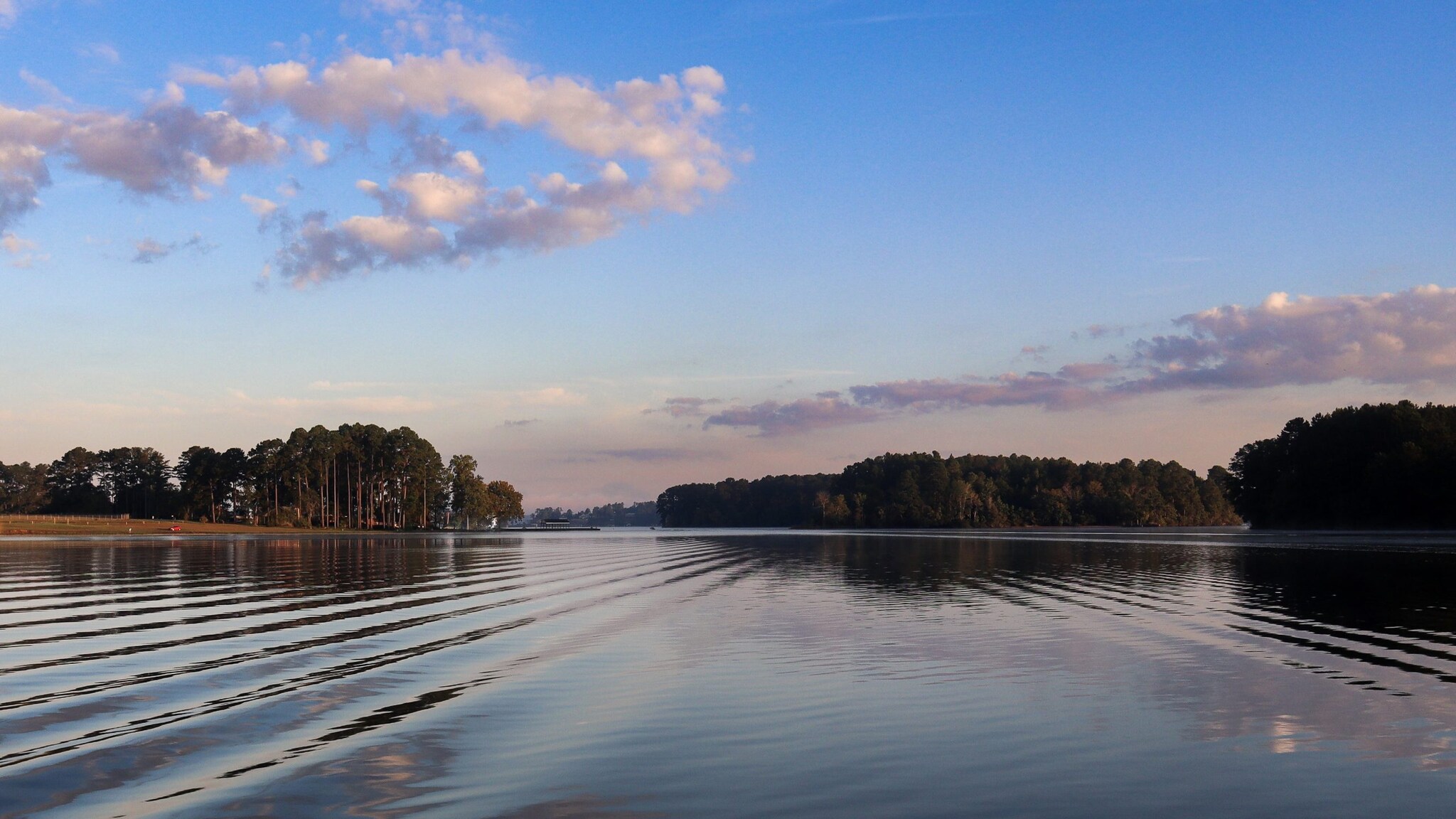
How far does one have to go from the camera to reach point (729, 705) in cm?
1343

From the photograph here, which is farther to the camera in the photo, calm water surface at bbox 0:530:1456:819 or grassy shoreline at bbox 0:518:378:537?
grassy shoreline at bbox 0:518:378:537

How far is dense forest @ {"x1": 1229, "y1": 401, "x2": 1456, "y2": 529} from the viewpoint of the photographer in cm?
11306

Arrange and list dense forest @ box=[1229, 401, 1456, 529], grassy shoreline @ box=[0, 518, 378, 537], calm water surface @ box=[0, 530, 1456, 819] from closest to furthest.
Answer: calm water surface @ box=[0, 530, 1456, 819] → dense forest @ box=[1229, 401, 1456, 529] → grassy shoreline @ box=[0, 518, 378, 537]

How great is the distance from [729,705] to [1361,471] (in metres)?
139

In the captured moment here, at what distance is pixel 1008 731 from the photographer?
11.8 meters

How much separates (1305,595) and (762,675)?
2172 cm

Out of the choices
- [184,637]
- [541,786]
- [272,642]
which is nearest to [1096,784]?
[541,786]

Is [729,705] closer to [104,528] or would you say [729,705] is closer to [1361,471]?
[1361,471]

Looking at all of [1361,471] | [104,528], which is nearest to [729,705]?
[1361,471]

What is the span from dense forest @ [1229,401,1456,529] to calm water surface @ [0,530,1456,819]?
10046cm

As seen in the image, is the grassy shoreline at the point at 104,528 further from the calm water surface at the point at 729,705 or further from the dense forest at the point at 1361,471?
the dense forest at the point at 1361,471

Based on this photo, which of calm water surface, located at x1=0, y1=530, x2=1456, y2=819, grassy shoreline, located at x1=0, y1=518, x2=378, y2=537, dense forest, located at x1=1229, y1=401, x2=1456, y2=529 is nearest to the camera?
calm water surface, located at x1=0, y1=530, x2=1456, y2=819

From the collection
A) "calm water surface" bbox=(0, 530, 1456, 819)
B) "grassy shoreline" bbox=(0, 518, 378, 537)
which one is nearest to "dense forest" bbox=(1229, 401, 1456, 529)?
"calm water surface" bbox=(0, 530, 1456, 819)

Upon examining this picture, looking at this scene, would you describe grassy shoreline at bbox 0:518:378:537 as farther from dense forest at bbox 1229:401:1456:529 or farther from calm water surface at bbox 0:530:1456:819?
dense forest at bbox 1229:401:1456:529
